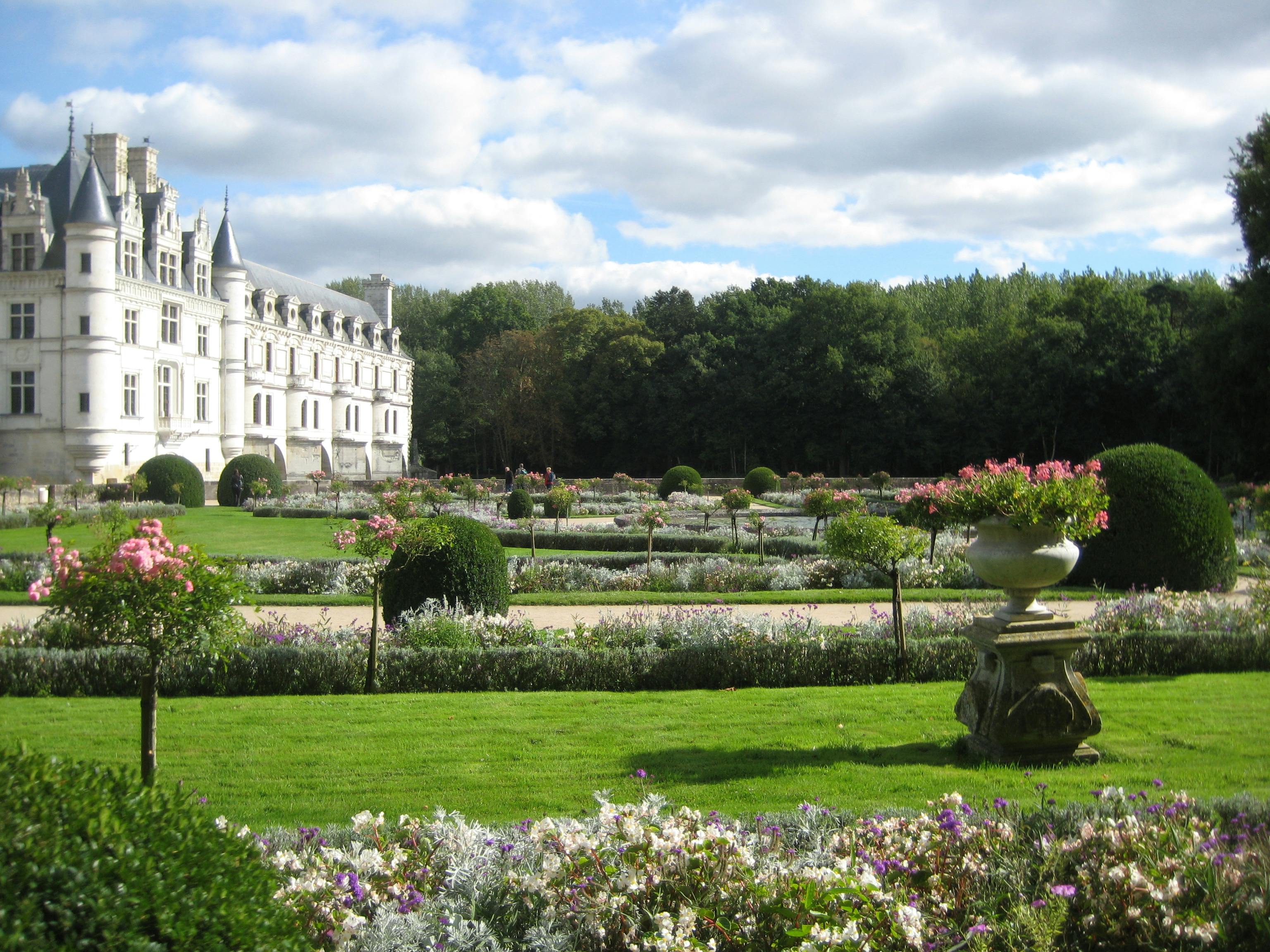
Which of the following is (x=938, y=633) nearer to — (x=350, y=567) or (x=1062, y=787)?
(x=1062, y=787)

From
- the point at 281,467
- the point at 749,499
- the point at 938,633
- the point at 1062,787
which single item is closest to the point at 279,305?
the point at 281,467

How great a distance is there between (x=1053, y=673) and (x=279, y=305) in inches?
1974

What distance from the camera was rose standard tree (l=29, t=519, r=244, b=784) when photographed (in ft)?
16.4

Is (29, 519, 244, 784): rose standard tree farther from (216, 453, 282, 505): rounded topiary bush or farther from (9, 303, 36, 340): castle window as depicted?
(9, 303, 36, 340): castle window

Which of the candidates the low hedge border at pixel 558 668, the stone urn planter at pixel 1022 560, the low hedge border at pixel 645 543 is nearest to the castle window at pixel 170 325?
the low hedge border at pixel 645 543

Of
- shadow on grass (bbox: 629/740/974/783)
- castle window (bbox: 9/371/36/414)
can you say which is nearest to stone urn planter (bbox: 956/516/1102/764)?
shadow on grass (bbox: 629/740/974/783)

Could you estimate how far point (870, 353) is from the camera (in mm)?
49500

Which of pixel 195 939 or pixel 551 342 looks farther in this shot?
pixel 551 342

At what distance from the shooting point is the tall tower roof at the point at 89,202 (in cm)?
3372

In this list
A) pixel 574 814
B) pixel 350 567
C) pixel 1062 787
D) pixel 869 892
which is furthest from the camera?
pixel 350 567

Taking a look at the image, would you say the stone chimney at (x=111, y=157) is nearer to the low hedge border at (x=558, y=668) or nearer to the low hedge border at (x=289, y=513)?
the low hedge border at (x=289, y=513)

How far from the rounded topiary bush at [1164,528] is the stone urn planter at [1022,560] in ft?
26.5

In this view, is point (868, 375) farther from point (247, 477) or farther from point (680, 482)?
point (247, 477)

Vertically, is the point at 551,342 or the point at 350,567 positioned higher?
the point at 551,342
